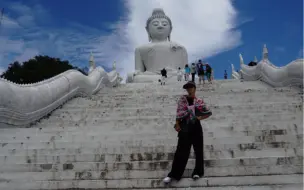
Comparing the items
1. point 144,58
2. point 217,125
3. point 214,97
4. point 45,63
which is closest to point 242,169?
point 217,125

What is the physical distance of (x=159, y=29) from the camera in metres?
24.9

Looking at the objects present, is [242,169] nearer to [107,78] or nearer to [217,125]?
[217,125]

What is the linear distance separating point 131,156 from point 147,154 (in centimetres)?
24

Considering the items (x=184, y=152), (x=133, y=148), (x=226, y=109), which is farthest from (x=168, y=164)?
(x=226, y=109)

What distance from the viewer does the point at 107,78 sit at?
16766 mm

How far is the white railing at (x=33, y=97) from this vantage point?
6703mm

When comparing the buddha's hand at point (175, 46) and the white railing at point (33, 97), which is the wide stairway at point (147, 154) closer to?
the white railing at point (33, 97)

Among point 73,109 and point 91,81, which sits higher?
point 91,81

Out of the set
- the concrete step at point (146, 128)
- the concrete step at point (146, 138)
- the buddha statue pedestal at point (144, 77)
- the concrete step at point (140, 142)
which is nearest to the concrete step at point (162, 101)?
the concrete step at point (146, 128)

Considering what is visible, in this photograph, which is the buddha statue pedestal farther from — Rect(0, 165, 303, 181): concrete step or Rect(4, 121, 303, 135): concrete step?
Rect(0, 165, 303, 181): concrete step

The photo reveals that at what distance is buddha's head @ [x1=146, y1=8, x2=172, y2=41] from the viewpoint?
81.8 feet

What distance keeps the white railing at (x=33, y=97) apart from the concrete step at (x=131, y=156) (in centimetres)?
184

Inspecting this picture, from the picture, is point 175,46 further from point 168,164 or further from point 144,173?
point 144,173

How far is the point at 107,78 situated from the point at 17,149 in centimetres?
1152
